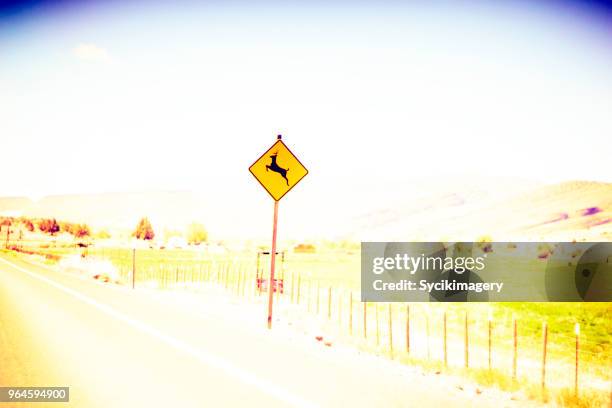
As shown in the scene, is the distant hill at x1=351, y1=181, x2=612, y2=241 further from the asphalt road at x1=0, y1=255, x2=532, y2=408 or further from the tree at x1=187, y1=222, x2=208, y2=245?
the asphalt road at x1=0, y1=255, x2=532, y2=408

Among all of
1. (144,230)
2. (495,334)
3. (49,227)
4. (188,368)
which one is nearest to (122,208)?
(49,227)

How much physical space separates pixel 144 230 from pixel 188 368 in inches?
4174

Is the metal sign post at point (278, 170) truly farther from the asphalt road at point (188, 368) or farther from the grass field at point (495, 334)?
the grass field at point (495, 334)

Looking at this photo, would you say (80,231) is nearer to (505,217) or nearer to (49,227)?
(49,227)

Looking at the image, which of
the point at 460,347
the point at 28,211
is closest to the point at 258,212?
the point at 28,211

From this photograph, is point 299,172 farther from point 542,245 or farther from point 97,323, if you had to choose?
point 542,245

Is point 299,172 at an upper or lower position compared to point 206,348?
upper

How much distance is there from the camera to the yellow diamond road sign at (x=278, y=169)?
9.76 meters

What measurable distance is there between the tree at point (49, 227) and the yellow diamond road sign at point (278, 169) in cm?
10865

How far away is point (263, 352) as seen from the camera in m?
7.04

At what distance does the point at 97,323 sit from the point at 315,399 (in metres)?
6.26

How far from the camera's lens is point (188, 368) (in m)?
6.03

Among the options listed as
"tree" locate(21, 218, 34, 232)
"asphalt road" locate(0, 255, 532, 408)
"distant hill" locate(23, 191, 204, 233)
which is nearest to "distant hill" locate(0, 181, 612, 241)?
"distant hill" locate(23, 191, 204, 233)

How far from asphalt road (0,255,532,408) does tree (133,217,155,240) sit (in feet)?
322
